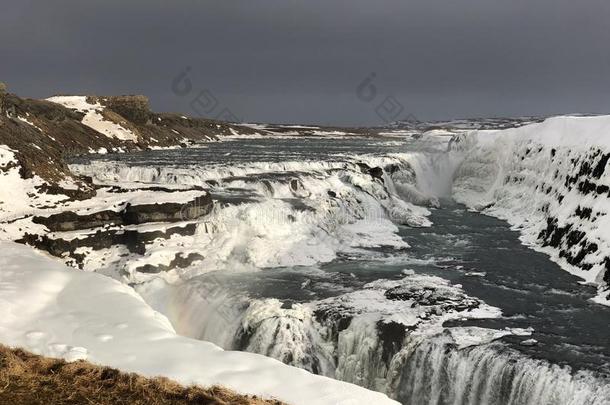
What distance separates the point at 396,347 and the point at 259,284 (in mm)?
5901

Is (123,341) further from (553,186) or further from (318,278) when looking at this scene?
(553,186)

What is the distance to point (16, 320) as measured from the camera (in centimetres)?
865

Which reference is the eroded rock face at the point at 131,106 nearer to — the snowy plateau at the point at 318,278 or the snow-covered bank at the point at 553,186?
the snowy plateau at the point at 318,278

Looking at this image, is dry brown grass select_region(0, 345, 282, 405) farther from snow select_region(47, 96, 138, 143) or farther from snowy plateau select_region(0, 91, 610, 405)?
snow select_region(47, 96, 138, 143)

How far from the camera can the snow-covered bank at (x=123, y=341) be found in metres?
6.79

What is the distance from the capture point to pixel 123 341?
806cm

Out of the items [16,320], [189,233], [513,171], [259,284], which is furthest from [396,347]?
[513,171]

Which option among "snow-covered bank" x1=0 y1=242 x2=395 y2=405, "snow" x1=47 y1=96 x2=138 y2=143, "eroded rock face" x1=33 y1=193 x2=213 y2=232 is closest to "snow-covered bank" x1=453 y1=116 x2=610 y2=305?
"snow-covered bank" x1=0 y1=242 x2=395 y2=405

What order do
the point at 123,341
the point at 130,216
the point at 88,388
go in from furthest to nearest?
the point at 130,216 < the point at 123,341 < the point at 88,388

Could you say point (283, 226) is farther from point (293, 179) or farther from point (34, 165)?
point (34, 165)

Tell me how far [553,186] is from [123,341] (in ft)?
82.2

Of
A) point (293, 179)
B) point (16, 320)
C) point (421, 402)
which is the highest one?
point (293, 179)

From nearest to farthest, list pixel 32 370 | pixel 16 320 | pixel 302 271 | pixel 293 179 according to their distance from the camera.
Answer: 1. pixel 32 370
2. pixel 16 320
3. pixel 302 271
4. pixel 293 179

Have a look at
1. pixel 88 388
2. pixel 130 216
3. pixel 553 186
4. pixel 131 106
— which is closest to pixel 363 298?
pixel 130 216
